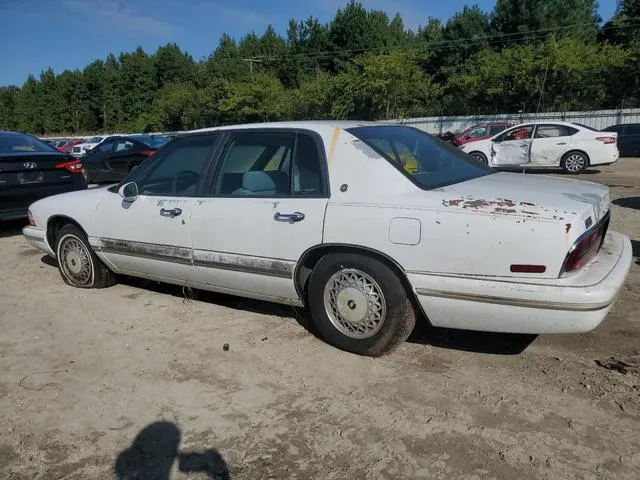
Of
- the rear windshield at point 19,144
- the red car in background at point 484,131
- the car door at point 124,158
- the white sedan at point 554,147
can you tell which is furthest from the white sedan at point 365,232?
the red car in background at point 484,131

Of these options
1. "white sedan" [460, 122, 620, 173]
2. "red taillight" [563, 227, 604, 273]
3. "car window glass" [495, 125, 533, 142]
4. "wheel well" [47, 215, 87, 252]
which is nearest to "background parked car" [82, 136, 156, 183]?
"white sedan" [460, 122, 620, 173]

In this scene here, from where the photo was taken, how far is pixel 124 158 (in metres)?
15.6

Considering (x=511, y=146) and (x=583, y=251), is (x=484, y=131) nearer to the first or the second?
(x=511, y=146)

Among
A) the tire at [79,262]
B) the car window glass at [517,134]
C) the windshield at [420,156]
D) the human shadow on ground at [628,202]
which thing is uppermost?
the windshield at [420,156]

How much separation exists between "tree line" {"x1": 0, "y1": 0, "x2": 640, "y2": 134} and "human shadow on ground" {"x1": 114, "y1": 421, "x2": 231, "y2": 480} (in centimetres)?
2134

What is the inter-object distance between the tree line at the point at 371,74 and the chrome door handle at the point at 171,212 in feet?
65.2

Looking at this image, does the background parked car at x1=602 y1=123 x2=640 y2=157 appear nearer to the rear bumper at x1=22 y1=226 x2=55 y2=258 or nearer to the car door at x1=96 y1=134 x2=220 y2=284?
the car door at x1=96 y1=134 x2=220 y2=284

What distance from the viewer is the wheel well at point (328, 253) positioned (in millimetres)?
3383

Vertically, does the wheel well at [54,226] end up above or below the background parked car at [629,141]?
above

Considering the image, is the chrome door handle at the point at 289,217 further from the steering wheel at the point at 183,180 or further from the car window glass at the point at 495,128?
the car window glass at the point at 495,128

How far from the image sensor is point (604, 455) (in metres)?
2.56

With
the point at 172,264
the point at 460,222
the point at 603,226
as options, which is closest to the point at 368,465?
the point at 460,222

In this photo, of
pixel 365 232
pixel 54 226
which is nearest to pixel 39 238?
pixel 54 226

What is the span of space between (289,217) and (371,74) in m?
39.3
